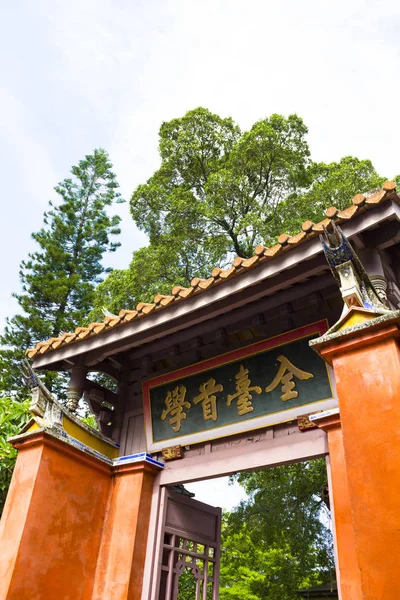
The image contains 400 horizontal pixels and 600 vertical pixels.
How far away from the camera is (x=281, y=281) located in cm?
457

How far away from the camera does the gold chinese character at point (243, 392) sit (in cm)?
506

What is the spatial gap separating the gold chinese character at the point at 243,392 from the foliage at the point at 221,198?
6.09m

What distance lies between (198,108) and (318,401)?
34.3 ft

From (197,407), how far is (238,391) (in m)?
0.57

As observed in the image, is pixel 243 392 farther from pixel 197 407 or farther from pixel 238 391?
pixel 197 407

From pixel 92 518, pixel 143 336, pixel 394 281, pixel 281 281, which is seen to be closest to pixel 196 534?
pixel 92 518

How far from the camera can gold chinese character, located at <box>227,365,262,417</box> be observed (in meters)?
5.06

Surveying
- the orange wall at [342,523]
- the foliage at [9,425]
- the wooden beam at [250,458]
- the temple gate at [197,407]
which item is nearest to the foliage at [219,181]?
the foliage at [9,425]

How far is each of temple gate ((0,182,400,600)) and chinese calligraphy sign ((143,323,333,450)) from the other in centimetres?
1

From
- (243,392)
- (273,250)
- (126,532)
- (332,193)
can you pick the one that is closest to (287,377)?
(243,392)

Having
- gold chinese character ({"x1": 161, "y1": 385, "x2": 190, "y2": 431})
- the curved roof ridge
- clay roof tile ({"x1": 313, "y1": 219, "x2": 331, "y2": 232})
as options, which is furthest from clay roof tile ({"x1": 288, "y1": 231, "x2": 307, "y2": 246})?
gold chinese character ({"x1": 161, "y1": 385, "x2": 190, "y2": 431})

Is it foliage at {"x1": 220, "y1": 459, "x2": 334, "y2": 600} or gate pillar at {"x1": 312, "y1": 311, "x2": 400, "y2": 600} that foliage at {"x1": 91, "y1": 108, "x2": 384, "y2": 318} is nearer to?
foliage at {"x1": 220, "y1": 459, "x2": 334, "y2": 600}

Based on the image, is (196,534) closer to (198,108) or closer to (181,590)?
(181,590)

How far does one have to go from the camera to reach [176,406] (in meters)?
5.71
